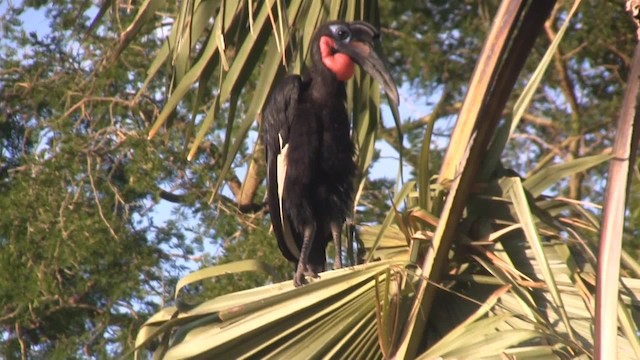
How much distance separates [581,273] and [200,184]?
3.96 meters

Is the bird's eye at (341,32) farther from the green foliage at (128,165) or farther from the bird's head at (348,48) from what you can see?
the green foliage at (128,165)

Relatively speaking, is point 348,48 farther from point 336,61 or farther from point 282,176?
point 282,176

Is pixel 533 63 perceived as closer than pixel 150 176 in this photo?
No

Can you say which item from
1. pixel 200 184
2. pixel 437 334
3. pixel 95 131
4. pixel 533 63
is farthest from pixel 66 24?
pixel 437 334

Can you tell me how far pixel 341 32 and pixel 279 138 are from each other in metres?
0.38

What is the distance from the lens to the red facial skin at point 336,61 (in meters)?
3.34

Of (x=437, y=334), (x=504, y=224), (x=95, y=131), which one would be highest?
(x=95, y=131)

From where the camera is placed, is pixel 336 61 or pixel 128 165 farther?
pixel 128 165

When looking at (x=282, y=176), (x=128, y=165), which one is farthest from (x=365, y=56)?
(x=128, y=165)

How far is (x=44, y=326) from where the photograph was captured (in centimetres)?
612

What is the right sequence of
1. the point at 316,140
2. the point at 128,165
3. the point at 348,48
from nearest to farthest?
the point at 348,48
the point at 316,140
the point at 128,165

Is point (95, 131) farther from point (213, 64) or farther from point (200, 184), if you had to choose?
point (213, 64)

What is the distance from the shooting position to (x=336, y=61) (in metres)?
3.37

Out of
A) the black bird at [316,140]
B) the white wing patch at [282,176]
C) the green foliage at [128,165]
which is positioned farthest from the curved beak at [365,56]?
the green foliage at [128,165]
